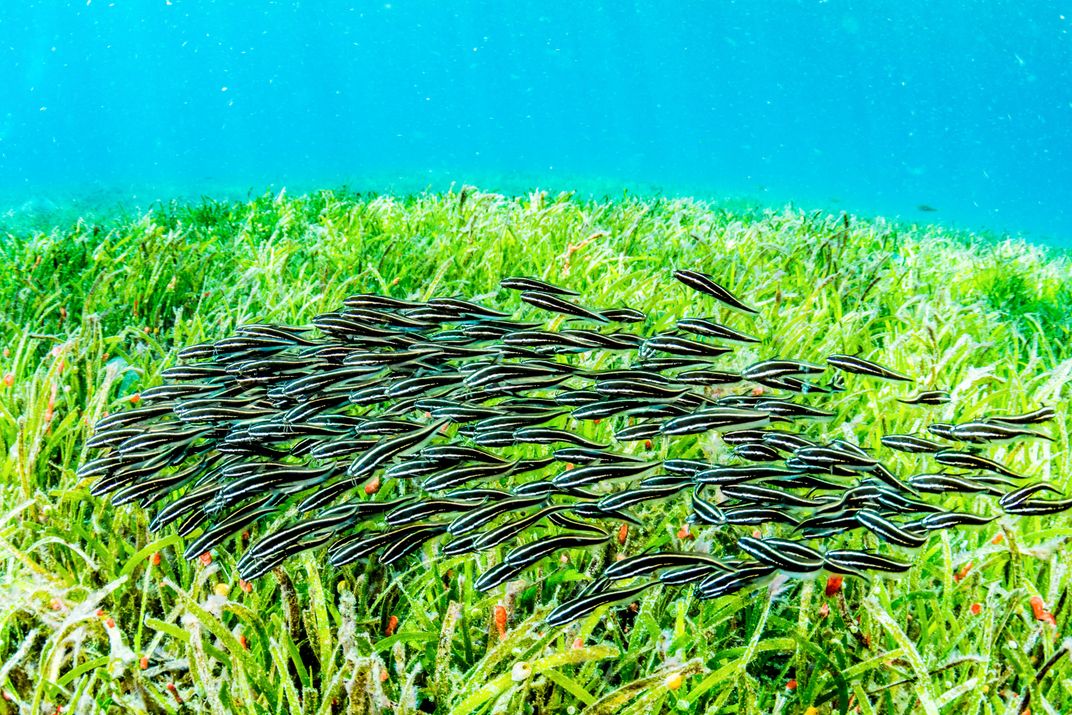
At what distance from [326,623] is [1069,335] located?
4.23 meters

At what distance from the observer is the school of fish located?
1.48m

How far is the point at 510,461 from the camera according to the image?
172 cm

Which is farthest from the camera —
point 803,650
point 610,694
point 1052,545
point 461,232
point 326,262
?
point 461,232

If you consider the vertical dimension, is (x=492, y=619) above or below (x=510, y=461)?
below

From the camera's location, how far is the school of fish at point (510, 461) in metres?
1.48

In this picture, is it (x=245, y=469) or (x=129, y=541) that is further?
(x=129, y=541)

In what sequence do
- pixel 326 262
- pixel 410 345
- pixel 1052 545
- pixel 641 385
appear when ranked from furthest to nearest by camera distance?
1. pixel 326 262
2. pixel 410 345
3. pixel 641 385
4. pixel 1052 545

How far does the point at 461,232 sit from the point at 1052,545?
149 inches

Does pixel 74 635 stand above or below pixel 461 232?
below

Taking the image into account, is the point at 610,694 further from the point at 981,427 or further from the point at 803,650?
the point at 981,427

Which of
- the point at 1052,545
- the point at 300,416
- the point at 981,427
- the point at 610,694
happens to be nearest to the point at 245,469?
the point at 300,416

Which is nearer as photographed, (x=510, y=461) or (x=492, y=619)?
(x=492, y=619)

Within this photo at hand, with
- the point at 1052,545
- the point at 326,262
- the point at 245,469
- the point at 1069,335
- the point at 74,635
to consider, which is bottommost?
the point at 74,635

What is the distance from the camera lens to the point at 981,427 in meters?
1.61
